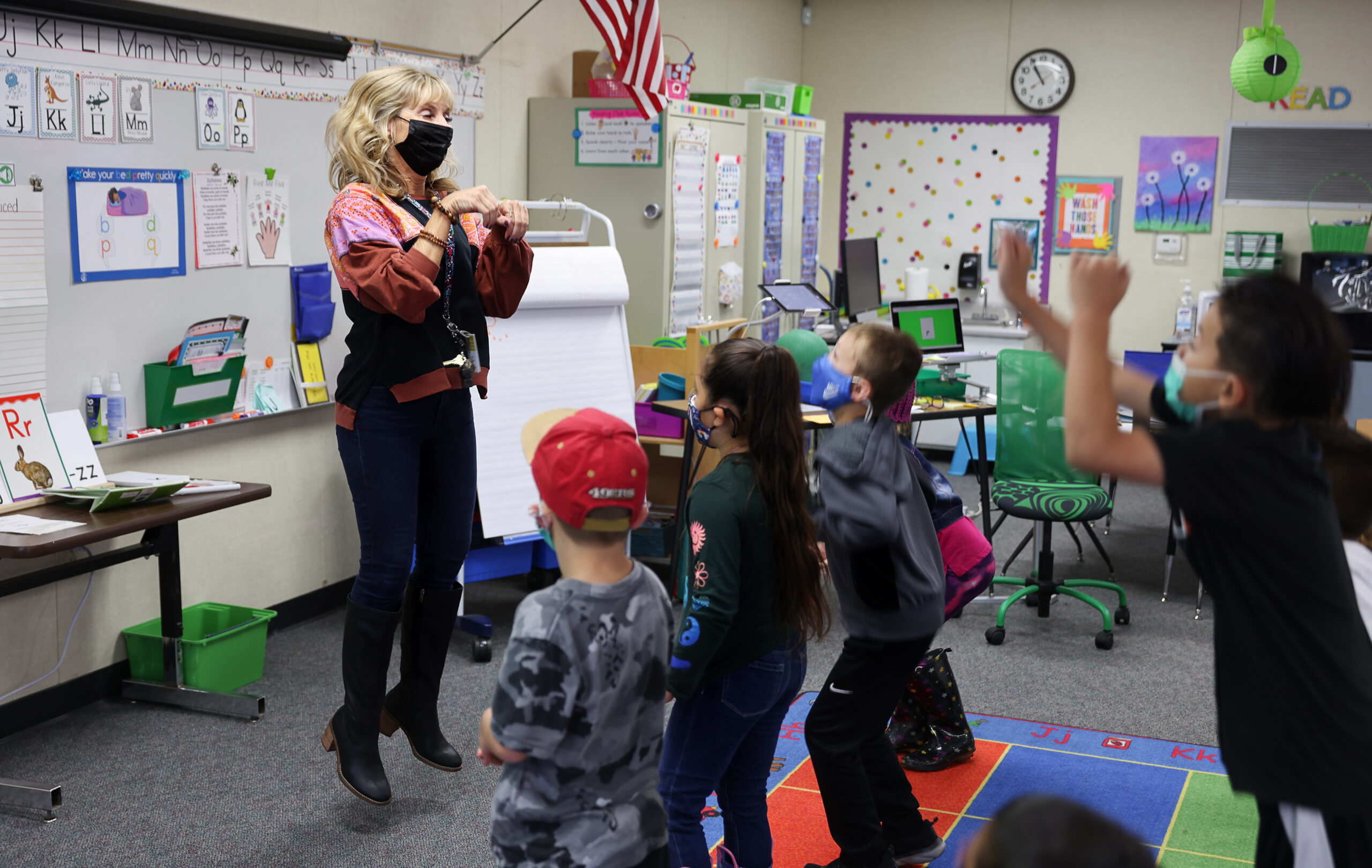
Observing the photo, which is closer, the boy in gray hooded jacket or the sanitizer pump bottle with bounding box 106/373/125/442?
the boy in gray hooded jacket

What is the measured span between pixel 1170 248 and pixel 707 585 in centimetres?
589

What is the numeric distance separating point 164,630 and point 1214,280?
583 centimetres

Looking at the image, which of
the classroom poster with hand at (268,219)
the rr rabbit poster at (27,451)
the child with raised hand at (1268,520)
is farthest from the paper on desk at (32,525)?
the child with raised hand at (1268,520)

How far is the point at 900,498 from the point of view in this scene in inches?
86.4

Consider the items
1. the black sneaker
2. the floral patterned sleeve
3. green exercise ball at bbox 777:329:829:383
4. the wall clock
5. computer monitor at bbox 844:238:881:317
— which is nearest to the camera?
the floral patterned sleeve

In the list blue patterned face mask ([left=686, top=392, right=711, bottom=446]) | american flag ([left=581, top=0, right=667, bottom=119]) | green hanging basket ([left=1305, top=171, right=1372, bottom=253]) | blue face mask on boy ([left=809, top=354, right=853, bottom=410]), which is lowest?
blue patterned face mask ([left=686, top=392, right=711, bottom=446])

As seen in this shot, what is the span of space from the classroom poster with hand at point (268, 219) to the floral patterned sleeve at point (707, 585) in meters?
2.34

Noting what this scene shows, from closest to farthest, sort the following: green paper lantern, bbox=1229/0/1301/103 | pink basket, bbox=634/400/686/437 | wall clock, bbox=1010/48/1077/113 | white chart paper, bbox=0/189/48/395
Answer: white chart paper, bbox=0/189/48/395 < pink basket, bbox=634/400/686/437 < green paper lantern, bbox=1229/0/1301/103 < wall clock, bbox=1010/48/1077/113

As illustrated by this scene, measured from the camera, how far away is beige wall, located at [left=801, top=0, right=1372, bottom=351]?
671 cm

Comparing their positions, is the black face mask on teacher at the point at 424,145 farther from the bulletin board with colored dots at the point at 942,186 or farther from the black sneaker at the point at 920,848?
the bulletin board with colored dots at the point at 942,186

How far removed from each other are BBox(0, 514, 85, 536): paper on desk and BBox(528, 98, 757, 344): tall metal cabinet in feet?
8.33

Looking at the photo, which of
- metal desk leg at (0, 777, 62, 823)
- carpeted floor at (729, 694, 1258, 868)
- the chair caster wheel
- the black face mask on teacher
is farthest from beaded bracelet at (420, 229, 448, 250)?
the chair caster wheel

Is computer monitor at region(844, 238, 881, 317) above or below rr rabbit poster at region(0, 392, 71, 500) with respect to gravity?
above

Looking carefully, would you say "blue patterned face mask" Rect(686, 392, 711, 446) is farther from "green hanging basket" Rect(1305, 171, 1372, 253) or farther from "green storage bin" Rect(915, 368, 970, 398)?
"green hanging basket" Rect(1305, 171, 1372, 253)
